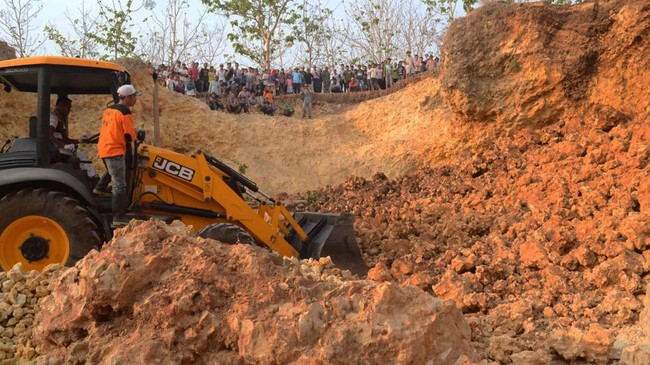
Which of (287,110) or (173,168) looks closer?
(173,168)

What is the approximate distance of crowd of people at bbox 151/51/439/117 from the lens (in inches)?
783

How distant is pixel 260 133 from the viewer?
56.7ft

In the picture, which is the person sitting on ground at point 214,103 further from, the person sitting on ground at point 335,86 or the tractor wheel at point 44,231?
the tractor wheel at point 44,231

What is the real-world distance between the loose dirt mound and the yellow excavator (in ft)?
7.94

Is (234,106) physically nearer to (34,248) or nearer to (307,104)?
(307,104)

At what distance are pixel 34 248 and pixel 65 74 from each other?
72.4 inches

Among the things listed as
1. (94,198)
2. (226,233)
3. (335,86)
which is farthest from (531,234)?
(335,86)

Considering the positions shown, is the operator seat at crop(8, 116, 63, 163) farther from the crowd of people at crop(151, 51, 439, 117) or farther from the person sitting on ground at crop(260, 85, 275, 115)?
the person sitting on ground at crop(260, 85, 275, 115)

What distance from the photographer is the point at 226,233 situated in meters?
6.66

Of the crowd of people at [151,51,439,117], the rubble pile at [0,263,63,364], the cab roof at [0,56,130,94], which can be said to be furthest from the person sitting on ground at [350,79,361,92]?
the rubble pile at [0,263,63,364]

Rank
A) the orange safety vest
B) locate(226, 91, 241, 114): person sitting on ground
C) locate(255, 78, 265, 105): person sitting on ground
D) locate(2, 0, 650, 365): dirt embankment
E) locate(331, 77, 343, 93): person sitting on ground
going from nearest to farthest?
1. locate(2, 0, 650, 365): dirt embankment
2. the orange safety vest
3. locate(226, 91, 241, 114): person sitting on ground
4. locate(255, 78, 265, 105): person sitting on ground
5. locate(331, 77, 343, 93): person sitting on ground

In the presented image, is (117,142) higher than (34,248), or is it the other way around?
(117,142)

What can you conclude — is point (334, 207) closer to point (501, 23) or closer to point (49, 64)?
point (501, 23)

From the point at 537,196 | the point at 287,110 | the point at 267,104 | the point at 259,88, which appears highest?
the point at 259,88
